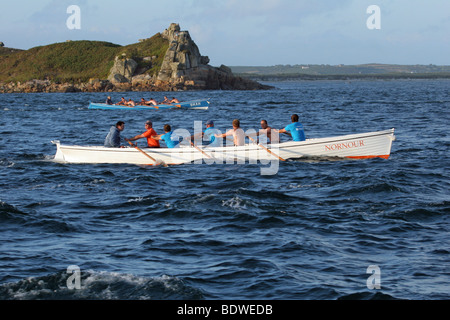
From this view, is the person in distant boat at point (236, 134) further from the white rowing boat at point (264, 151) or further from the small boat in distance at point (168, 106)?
the small boat in distance at point (168, 106)

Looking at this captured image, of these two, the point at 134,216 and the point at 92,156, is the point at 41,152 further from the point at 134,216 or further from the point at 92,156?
the point at 134,216

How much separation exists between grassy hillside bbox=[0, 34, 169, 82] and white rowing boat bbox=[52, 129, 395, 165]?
11317 centimetres

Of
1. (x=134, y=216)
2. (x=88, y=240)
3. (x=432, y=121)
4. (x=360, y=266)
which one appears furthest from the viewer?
(x=432, y=121)

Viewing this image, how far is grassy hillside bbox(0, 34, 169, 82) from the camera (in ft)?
469

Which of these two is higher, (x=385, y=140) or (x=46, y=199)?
(x=385, y=140)

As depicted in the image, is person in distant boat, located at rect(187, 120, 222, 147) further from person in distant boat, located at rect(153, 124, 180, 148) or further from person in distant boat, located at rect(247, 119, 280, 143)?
person in distant boat, located at rect(247, 119, 280, 143)

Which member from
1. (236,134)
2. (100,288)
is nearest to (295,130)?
(236,134)

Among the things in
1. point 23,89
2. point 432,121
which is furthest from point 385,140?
point 23,89

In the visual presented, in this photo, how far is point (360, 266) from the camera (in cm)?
982

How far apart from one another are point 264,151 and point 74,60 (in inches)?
5919

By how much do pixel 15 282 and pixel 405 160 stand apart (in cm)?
1660
